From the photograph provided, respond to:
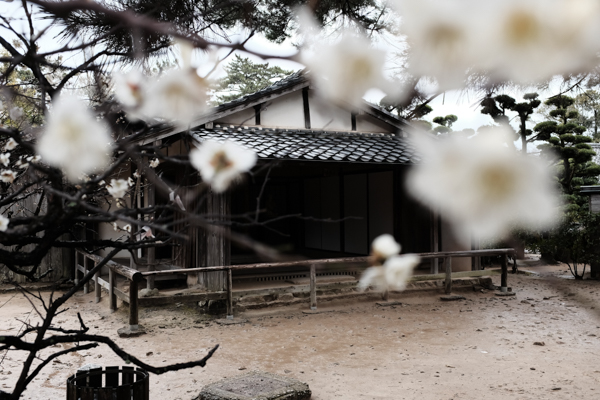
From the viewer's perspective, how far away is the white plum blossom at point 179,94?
0.81m

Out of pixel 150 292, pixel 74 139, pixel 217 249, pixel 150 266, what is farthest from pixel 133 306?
pixel 74 139

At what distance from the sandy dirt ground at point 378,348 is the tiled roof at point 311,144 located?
8.31ft

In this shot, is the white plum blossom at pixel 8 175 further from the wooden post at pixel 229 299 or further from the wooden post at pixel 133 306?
the wooden post at pixel 229 299

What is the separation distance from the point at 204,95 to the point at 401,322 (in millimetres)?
6901

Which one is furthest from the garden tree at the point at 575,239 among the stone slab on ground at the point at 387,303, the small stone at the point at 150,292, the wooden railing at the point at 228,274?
the small stone at the point at 150,292

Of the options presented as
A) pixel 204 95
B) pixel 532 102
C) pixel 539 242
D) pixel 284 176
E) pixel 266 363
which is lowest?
pixel 266 363

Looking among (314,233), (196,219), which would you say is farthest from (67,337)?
(314,233)

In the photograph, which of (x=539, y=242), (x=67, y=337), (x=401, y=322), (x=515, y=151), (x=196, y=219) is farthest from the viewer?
(x=539, y=242)

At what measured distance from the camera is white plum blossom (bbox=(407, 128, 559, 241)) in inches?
14.8

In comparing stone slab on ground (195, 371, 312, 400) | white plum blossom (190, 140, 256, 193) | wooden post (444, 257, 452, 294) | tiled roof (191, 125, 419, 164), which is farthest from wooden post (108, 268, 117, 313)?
white plum blossom (190, 140, 256, 193)

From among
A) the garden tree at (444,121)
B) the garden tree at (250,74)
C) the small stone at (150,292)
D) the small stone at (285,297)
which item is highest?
the garden tree at (250,74)

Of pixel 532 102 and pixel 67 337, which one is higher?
pixel 532 102

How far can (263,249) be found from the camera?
0.78 m

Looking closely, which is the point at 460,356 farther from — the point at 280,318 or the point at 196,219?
the point at 196,219
